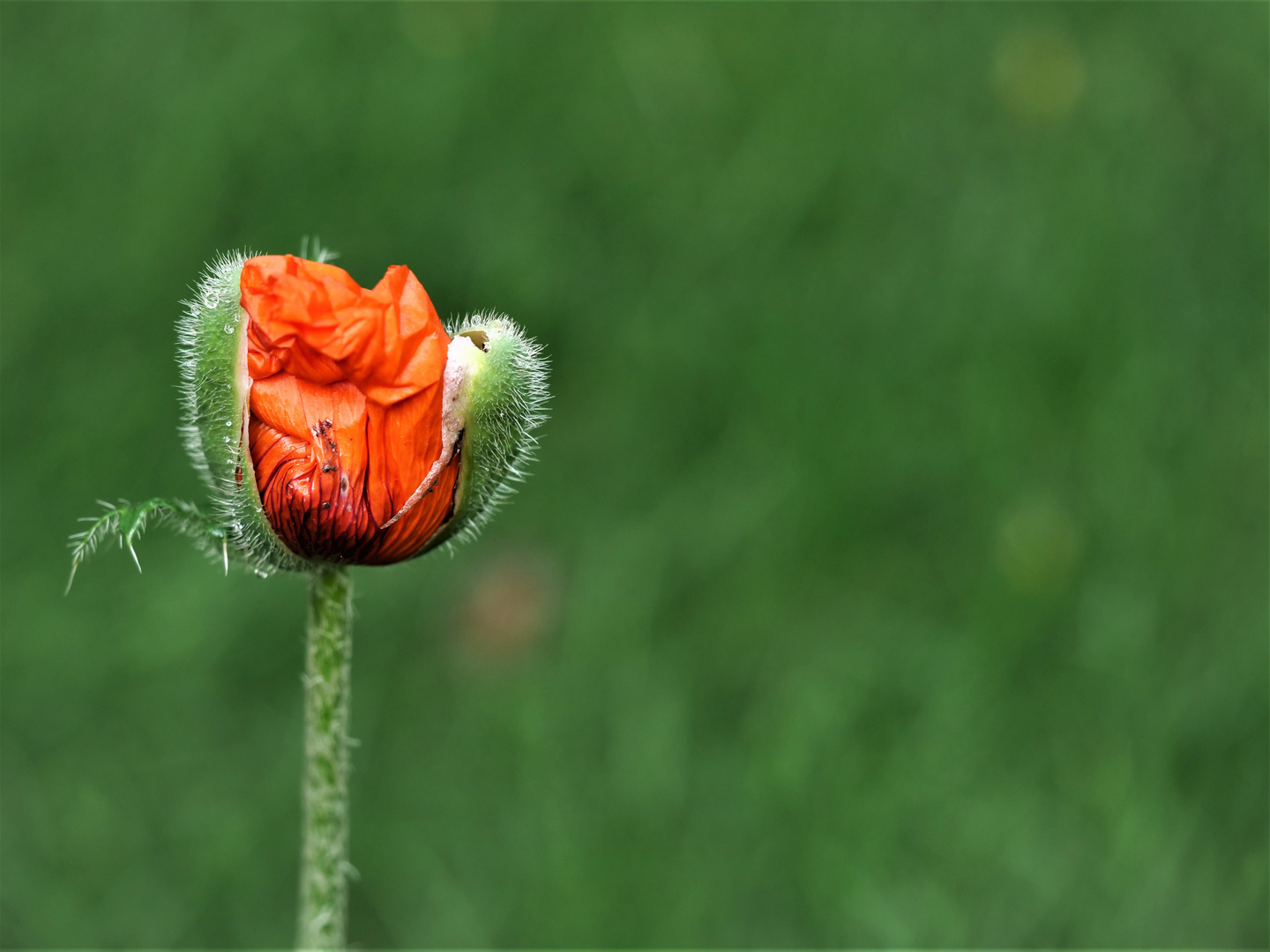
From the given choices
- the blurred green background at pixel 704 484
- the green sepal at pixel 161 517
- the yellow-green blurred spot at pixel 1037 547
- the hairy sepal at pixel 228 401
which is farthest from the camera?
the yellow-green blurred spot at pixel 1037 547

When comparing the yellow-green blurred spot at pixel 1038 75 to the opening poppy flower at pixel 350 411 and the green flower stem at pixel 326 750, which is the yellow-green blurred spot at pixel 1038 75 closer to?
the opening poppy flower at pixel 350 411

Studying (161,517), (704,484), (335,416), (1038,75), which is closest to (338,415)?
(335,416)

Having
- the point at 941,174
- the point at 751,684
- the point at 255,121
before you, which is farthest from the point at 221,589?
the point at 941,174

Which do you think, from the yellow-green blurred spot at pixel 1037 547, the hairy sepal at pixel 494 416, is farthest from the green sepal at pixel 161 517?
the yellow-green blurred spot at pixel 1037 547

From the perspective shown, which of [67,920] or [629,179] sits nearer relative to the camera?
[67,920]

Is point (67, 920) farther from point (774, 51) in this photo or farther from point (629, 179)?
point (774, 51)

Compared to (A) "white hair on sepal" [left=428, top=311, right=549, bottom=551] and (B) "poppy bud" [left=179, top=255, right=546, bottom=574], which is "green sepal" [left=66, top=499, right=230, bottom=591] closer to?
(B) "poppy bud" [left=179, top=255, right=546, bottom=574]
